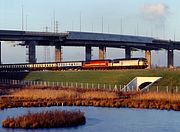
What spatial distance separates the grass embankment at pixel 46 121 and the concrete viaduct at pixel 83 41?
98851 mm

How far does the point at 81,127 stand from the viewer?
49594 mm

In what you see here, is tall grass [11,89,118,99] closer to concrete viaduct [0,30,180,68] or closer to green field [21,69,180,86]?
green field [21,69,180,86]

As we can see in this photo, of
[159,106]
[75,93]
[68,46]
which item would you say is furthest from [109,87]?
[68,46]

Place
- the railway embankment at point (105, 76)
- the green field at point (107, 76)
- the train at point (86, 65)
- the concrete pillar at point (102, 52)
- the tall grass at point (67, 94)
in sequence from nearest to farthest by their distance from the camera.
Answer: the tall grass at point (67, 94) → the green field at point (107, 76) → the railway embankment at point (105, 76) → the train at point (86, 65) → the concrete pillar at point (102, 52)

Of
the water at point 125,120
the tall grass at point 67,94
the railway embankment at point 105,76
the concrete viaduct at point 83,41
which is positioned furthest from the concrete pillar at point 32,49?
the water at point 125,120

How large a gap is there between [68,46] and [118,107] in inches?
4527

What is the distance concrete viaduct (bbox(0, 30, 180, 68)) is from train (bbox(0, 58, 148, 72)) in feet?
19.3

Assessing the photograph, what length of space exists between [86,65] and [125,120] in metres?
93.7

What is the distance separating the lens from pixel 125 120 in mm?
55312

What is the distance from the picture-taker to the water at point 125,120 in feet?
158

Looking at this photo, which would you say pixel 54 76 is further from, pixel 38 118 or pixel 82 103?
pixel 38 118

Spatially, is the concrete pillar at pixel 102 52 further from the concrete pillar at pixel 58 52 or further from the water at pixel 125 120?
the water at pixel 125 120

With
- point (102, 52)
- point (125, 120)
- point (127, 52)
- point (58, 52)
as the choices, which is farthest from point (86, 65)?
point (125, 120)

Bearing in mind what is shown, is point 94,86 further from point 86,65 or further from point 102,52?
point 102,52
